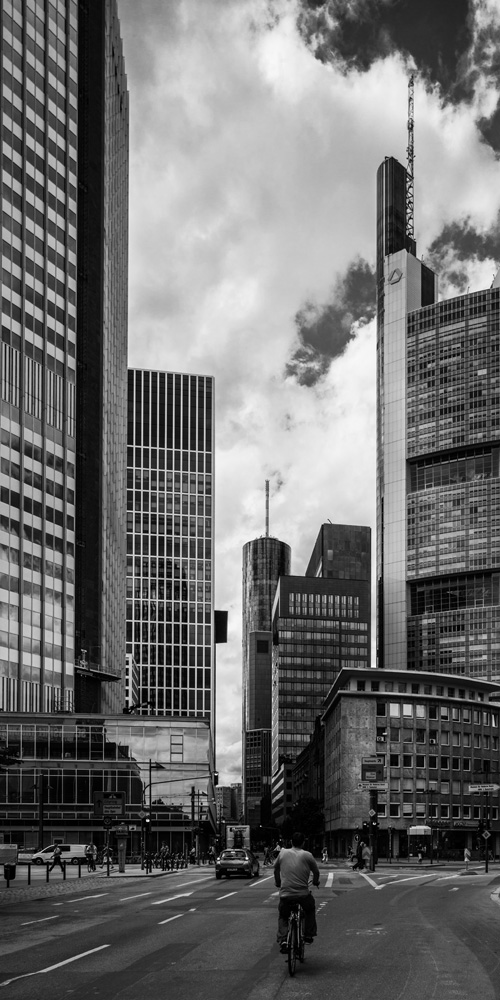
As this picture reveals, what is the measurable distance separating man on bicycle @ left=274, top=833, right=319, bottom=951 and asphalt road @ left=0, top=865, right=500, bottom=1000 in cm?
62

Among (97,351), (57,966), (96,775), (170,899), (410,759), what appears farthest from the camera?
(410,759)

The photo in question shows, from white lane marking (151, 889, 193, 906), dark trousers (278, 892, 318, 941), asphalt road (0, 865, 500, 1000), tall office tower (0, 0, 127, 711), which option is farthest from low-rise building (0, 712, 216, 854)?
dark trousers (278, 892, 318, 941)

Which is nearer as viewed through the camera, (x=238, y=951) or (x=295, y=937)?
(x=295, y=937)

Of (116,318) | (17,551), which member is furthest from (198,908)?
(116,318)

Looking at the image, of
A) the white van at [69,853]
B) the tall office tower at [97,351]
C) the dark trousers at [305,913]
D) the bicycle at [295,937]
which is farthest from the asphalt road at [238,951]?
the tall office tower at [97,351]

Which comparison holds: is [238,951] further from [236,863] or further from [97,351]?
[97,351]

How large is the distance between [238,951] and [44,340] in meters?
104

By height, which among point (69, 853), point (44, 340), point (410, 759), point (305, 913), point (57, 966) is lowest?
point (69, 853)

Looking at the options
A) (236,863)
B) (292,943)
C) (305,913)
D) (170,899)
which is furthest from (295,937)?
(236,863)

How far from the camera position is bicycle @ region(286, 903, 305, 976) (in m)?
16.9

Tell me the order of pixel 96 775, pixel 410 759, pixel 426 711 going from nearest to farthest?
1. pixel 96 775
2. pixel 410 759
3. pixel 426 711

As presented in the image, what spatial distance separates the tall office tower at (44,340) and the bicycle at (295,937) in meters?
94.3

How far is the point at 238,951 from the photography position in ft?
→ 67.2

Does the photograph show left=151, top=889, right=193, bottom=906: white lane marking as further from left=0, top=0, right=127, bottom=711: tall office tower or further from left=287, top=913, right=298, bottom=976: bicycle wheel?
left=0, top=0, right=127, bottom=711: tall office tower
